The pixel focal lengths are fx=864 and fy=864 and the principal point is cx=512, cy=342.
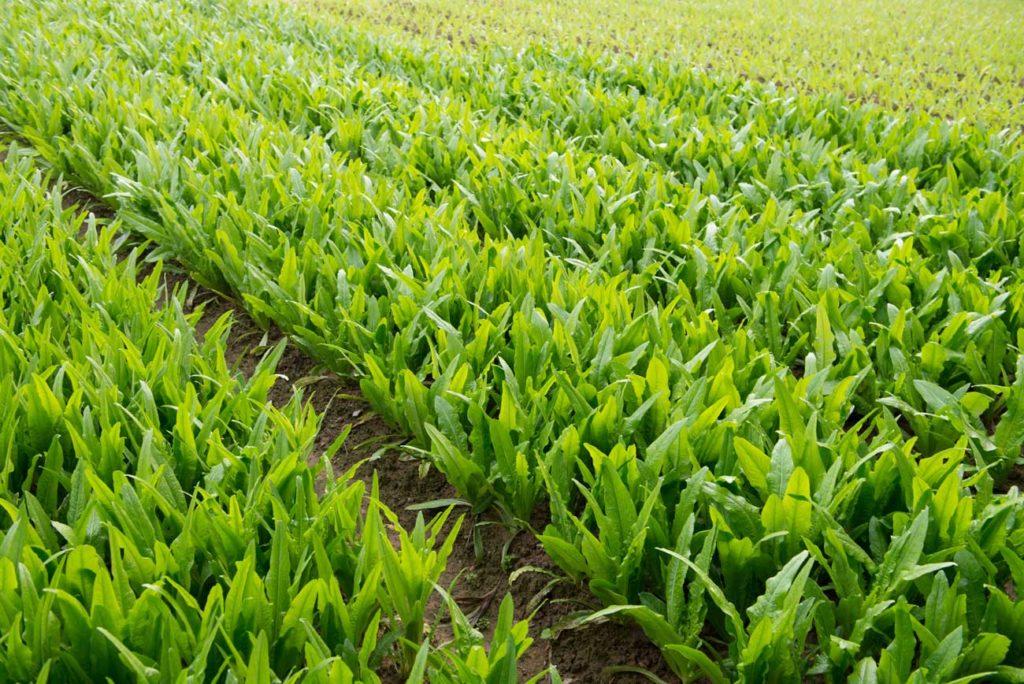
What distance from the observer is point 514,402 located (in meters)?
2.33

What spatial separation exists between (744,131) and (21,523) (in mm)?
4329

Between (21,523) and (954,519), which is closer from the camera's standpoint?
(21,523)

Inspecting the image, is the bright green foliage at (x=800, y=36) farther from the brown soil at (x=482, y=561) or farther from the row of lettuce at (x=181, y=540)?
the row of lettuce at (x=181, y=540)

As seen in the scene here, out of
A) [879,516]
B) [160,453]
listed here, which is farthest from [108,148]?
[879,516]

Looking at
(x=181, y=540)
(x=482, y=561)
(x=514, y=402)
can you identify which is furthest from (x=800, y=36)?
(x=181, y=540)

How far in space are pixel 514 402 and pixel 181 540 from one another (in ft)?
2.98

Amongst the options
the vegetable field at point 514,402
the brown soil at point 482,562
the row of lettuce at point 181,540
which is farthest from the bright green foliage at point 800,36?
the row of lettuce at point 181,540

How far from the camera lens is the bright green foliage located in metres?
9.39

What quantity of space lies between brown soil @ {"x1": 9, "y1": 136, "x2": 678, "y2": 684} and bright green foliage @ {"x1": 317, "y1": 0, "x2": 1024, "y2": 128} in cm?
692

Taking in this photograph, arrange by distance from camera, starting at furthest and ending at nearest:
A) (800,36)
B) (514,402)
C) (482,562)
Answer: (800,36) < (482,562) < (514,402)

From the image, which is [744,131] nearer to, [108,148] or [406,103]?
[406,103]

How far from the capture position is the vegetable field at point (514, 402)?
5.67 feet

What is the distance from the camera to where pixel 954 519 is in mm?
1903

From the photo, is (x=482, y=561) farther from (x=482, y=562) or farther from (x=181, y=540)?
(x=181, y=540)
